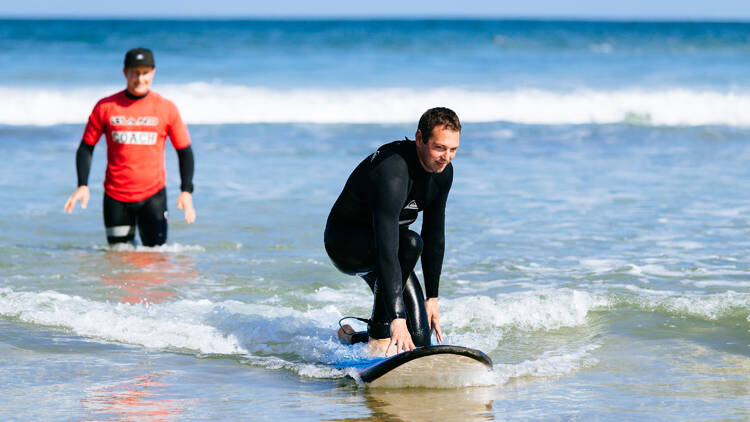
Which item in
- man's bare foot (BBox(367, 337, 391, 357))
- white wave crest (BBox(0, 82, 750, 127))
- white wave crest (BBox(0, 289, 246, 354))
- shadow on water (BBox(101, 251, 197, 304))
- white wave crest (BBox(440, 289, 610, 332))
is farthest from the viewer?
white wave crest (BBox(0, 82, 750, 127))

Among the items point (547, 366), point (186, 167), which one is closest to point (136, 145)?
point (186, 167)

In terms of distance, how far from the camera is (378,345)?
5.41m

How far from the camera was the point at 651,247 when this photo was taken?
8977 millimetres

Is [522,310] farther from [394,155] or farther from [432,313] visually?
[394,155]

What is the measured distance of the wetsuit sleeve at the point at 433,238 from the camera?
17.1ft

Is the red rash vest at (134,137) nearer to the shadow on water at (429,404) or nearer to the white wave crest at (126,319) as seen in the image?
the white wave crest at (126,319)

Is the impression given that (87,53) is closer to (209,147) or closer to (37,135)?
(37,135)

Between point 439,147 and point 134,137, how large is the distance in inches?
158

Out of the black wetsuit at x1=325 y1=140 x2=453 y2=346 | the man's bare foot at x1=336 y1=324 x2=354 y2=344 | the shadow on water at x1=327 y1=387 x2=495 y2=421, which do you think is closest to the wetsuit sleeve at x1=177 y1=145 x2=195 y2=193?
the man's bare foot at x1=336 y1=324 x2=354 y2=344

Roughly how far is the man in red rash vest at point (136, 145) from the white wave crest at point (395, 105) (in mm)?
15576

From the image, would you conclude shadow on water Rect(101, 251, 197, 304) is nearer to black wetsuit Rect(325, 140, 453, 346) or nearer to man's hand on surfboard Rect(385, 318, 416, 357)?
black wetsuit Rect(325, 140, 453, 346)

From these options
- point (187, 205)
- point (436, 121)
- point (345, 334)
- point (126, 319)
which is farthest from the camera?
point (187, 205)

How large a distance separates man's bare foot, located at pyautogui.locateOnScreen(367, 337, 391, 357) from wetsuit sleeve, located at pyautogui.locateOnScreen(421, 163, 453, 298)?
37 cm

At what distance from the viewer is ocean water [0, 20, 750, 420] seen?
16.6 feet
